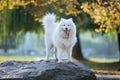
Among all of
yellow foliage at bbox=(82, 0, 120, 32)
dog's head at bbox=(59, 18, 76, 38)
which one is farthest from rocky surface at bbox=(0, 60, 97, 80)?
yellow foliage at bbox=(82, 0, 120, 32)

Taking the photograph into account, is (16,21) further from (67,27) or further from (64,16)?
(67,27)

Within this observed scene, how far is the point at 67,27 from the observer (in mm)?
8000

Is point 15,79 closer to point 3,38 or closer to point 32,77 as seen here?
point 32,77

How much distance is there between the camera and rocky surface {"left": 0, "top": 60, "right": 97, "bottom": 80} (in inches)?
301

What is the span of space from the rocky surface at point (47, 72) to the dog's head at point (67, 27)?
0.68 meters

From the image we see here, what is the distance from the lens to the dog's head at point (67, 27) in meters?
8.05

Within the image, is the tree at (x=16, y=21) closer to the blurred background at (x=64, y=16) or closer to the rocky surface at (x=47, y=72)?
the blurred background at (x=64, y=16)

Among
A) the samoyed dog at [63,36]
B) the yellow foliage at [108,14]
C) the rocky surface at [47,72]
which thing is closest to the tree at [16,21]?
the yellow foliage at [108,14]

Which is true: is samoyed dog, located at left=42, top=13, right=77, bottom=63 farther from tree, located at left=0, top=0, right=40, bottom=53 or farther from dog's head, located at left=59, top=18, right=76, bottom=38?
tree, located at left=0, top=0, right=40, bottom=53

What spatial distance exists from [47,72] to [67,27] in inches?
42.5

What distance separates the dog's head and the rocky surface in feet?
2.22

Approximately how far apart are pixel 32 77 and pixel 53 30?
1.75 metres

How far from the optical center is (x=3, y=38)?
2177cm

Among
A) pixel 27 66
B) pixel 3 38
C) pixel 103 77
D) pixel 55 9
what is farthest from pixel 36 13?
pixel 27 66
